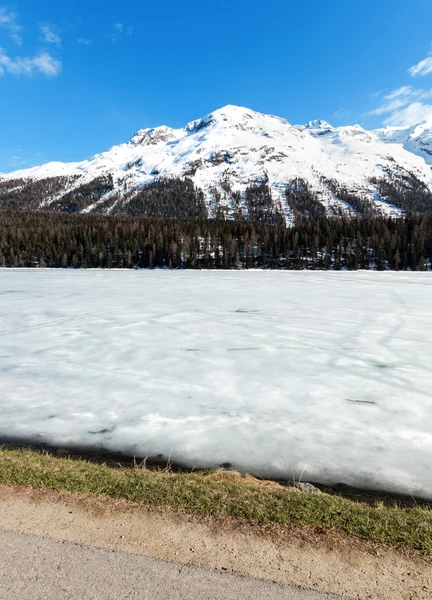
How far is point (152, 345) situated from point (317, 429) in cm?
962

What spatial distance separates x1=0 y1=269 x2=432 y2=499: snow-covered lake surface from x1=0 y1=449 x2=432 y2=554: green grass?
60.7 inches

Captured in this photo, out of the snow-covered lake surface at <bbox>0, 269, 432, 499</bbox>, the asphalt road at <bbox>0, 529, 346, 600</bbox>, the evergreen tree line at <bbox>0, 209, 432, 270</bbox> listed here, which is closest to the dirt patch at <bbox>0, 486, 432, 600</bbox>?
the asphalt road at <bbox>0, 529, 346, 600</bbox>

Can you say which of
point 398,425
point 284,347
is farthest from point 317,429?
point 284,347

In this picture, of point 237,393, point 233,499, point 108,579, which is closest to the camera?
point 108,579

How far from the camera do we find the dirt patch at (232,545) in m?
4.56

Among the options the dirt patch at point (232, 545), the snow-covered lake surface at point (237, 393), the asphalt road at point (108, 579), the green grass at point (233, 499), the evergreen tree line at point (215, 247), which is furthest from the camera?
the evergreen tree line at point (215, 247)

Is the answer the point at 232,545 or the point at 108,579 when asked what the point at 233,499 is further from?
the point at 108,579

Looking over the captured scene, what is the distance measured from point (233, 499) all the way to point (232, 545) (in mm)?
1052

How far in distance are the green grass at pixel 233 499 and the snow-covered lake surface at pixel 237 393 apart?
1.54 meters

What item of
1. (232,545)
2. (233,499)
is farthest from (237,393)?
(232,545)

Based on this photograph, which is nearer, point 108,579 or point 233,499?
point 108,579

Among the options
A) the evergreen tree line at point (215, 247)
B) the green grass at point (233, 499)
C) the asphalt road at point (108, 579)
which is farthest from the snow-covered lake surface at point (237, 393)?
the evergreen tree line at point (215, 247)

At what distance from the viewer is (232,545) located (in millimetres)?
5148

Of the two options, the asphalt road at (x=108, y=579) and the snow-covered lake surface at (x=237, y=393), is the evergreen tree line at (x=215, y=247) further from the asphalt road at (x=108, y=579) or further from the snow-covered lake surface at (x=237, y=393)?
A: the asphalt road at (x=108, y=579)
